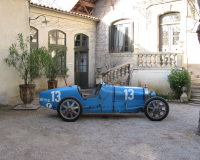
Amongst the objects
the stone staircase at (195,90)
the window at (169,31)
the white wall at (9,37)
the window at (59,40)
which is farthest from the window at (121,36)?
the white wall at (9,37)

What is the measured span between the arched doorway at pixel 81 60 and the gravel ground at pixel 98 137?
7795 millimetres

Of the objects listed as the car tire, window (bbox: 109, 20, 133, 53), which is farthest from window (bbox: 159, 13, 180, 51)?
the car tire

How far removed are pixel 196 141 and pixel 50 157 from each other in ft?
9.28

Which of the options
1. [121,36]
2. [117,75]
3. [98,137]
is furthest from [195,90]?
[98,137]

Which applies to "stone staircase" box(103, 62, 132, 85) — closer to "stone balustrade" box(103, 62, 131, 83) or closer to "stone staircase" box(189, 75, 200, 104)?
"stone balustrade" box(103, 62, 131, 83)

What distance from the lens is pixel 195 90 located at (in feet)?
32.4

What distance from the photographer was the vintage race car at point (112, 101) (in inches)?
233

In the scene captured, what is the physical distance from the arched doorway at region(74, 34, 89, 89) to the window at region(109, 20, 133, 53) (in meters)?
1.71

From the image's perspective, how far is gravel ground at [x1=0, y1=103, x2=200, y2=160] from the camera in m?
3.68

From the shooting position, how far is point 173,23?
12.6 m

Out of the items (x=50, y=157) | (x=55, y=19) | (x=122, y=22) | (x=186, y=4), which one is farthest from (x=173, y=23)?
(x=50, y=157)

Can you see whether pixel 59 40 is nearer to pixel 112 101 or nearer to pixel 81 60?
pixel 81 60

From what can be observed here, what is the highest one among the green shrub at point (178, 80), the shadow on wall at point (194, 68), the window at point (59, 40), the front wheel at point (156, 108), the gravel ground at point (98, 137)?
the window at point (59, 40)

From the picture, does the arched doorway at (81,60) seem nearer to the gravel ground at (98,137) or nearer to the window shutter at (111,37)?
the window shutter at (111,37)
